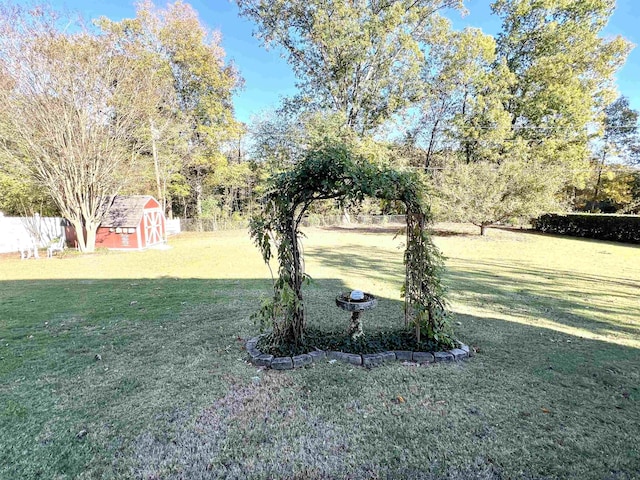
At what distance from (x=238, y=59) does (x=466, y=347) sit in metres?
24.7

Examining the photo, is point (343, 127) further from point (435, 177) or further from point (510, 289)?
point (510, 289)

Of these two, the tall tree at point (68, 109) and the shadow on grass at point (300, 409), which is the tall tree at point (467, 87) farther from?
the shadow on grass at point (300, 409)

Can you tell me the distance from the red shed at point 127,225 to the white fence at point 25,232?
1.96m

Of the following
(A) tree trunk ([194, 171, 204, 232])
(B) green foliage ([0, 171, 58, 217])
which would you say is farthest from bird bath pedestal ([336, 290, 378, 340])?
(A) tree trunk ([194, 171, 204, 232])

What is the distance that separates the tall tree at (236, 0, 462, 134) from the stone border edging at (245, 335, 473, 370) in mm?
18755

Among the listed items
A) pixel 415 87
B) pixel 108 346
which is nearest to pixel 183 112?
pixel 415 87

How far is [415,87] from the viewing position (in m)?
20.2

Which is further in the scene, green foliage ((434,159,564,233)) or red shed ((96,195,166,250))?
green foliage ((434,159,564,233))

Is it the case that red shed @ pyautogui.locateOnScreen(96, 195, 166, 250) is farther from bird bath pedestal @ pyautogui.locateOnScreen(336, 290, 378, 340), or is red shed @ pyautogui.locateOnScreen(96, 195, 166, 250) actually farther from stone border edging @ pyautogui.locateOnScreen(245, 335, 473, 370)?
bird bath pedestal @ pyautogui.locateOnScreen(336, 290, 378, 340)

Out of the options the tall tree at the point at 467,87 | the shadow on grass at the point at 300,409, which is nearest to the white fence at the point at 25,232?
the shadow on grass at the point at 300,409

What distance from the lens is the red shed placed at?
1349cm

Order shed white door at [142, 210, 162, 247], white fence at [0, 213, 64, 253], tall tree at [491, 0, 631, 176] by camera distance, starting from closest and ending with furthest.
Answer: white fence at [0, 213, 64, 253] → shed white door at [142, 210, 162, 247] → tall tree at [491, 0, 631, 176]

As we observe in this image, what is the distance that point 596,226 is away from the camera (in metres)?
15.9

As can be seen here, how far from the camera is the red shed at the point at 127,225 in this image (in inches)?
531
